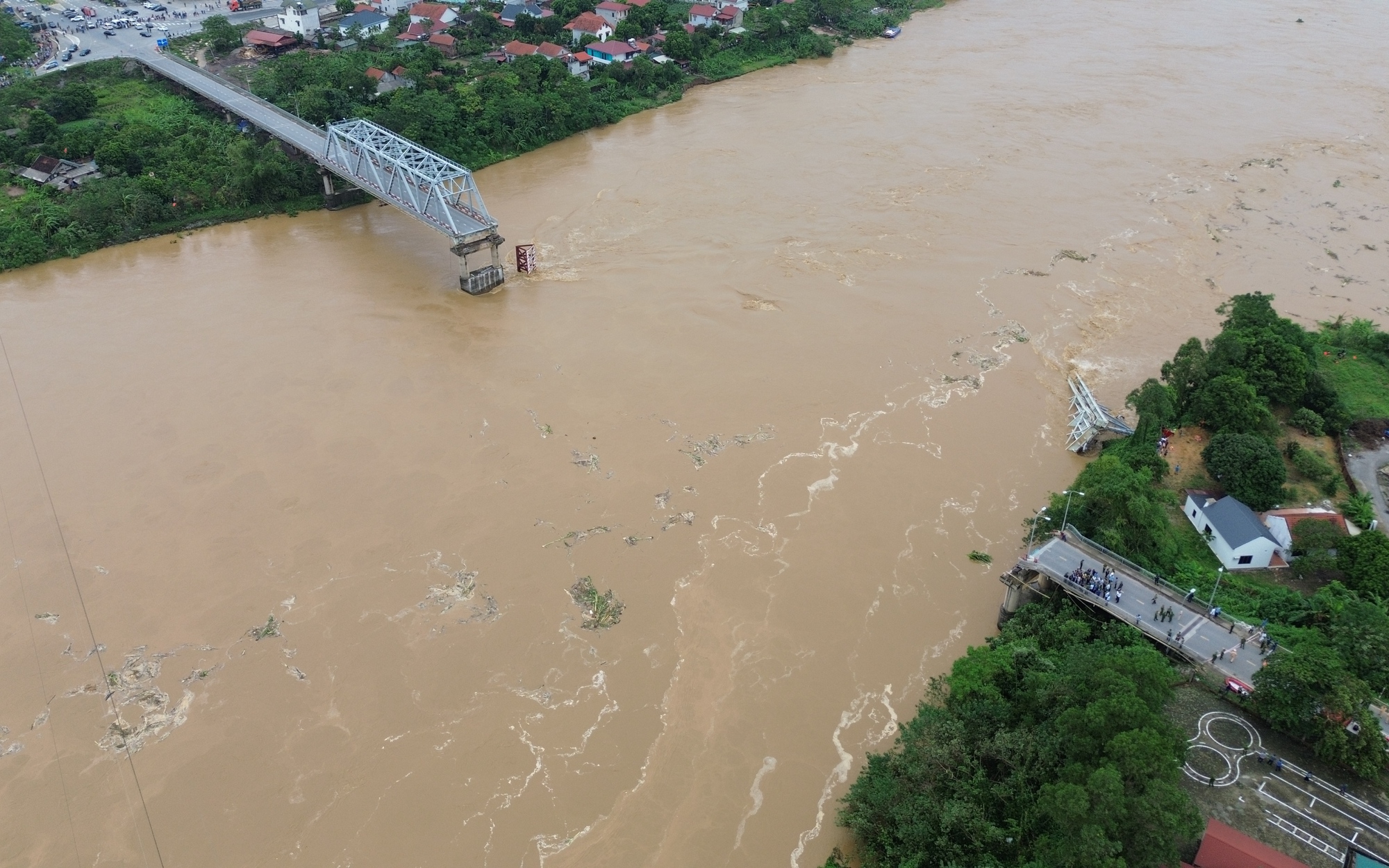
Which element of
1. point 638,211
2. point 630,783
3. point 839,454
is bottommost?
point 630,783

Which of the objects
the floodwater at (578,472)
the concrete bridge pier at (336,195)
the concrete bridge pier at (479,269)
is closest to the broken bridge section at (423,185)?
the concrete bridge pier at (479,269)

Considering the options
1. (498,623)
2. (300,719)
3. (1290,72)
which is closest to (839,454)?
(498,623)

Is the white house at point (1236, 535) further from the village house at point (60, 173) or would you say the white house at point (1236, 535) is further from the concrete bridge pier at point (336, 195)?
the village house at point (60, 173)

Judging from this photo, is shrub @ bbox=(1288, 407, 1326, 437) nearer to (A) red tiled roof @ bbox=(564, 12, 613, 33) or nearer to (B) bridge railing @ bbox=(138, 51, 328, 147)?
(B) bridge railing @ bbox=(138, 51, 328, 147)

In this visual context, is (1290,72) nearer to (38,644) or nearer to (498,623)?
(498,623)

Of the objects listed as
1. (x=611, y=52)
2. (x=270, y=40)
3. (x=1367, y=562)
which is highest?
(x=270, y=40)

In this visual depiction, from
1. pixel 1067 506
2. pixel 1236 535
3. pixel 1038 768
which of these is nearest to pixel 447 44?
pixel 1067 506

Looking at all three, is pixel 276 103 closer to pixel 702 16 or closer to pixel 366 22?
pixel 366 22
